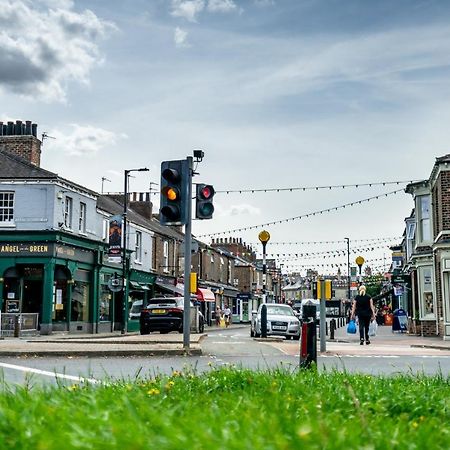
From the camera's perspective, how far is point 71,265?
35.1 m

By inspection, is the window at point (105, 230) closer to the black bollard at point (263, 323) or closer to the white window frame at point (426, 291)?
the black bollard at point (263, 323)

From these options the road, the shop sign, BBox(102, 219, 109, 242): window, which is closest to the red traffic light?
the road

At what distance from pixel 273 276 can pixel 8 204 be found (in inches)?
2704

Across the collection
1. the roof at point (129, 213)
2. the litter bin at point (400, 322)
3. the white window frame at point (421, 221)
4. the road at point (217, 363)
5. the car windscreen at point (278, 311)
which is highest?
the roof at point (129, 213)

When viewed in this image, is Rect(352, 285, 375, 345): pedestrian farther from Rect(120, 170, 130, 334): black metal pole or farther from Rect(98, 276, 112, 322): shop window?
Rect(98, 276, 112, 322): shop window

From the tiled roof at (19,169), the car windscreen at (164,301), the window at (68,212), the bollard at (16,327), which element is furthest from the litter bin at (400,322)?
the bollard at (16,327)

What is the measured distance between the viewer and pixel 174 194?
1559 centimetres

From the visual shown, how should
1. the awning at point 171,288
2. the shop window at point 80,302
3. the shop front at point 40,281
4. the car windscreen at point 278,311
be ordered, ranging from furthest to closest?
the awning at point 171,288, the shop window at point 80,302, the shop front at point 40,281, the car windscreen at point 278,311

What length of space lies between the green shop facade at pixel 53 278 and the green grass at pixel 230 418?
92.2 ft

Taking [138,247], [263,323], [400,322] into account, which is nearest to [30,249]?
[263,323]

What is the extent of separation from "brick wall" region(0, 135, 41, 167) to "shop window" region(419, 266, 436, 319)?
19.8 m

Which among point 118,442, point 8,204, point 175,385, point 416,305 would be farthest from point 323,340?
point 8,204

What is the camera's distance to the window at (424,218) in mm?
32094

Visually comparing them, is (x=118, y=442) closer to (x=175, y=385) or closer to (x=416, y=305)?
(x=175, y=385)
